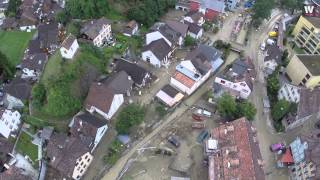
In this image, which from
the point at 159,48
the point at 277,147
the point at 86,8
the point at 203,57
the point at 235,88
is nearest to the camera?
the point at 277,147

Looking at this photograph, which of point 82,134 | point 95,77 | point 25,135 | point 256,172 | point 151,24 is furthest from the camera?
point 151,24

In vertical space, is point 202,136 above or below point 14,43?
below

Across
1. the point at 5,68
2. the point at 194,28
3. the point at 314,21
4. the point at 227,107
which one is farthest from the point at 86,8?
the point at 314,21

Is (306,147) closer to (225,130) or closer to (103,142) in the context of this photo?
(225,130)

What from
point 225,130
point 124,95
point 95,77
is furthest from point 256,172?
point 95,77

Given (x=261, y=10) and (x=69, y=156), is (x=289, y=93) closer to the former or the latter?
(x=261, y=10)

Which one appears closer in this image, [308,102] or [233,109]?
[233,109]
